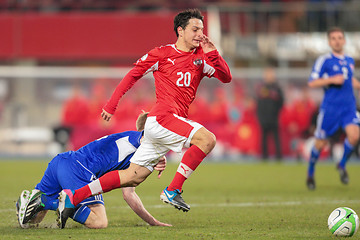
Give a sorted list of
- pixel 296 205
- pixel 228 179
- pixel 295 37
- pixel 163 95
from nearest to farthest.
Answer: pixel 163 95 → pixel 296 205 → pixel 228 179 → pixel 295 37

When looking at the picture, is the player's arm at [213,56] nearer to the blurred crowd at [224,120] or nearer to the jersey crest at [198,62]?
the jersey crest at [198,62]

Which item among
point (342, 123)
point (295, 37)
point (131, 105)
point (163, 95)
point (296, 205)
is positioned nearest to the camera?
point (163, 95)

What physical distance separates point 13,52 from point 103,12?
3.23 metres

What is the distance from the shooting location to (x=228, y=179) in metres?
13.1

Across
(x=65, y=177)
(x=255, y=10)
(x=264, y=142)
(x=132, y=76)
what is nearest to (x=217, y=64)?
(x=132, y=76)

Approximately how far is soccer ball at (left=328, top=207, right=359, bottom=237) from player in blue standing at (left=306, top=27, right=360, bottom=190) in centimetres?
467

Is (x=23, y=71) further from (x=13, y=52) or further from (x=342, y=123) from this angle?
(x=342, y=123)

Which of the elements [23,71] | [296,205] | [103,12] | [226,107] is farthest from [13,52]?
[296,205]

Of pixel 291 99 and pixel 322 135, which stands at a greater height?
pixel 322 135

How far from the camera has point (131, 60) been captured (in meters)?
22.2

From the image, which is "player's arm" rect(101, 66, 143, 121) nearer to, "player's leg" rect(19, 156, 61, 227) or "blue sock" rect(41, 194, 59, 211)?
"player's leg" rect(19, 156, 61, 227)

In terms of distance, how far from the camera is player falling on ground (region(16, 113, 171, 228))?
6.39 m

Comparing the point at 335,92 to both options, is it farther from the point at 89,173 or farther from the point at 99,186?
the point at 99,186

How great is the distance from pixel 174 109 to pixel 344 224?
1.91 meters
